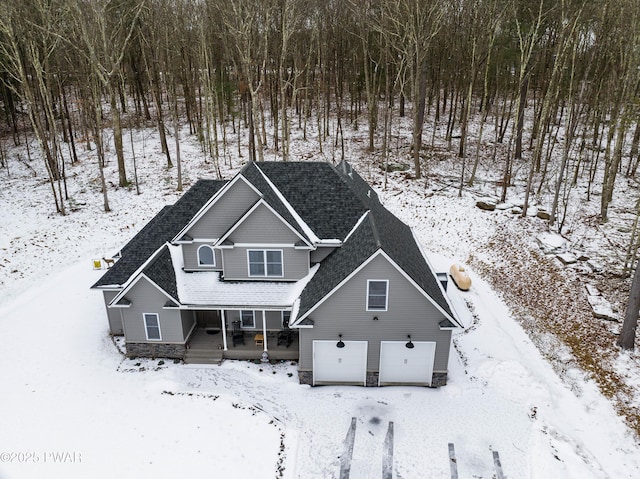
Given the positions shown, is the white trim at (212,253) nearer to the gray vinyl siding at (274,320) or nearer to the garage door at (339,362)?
the gray vinyl siding at (274,320)

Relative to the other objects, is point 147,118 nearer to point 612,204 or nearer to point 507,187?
point 507,187

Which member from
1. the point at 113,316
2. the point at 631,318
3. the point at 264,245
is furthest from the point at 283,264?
the point at 631,318

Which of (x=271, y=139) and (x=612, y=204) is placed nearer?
(x=612, y=204)

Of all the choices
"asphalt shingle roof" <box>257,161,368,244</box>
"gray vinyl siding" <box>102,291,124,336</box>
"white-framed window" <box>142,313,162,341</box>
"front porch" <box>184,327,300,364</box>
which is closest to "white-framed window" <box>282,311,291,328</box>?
"front porch" <box>184,327,300,364</box>

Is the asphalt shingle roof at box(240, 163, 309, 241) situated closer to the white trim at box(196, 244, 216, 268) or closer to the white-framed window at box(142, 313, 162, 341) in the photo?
the white trim at box(196, 244, 216, 268)

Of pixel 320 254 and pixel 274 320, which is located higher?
pixel 320 254

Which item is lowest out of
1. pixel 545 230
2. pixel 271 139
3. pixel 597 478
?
pixel 597 478

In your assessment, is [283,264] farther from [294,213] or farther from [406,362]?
[406,362]

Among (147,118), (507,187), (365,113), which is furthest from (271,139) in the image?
(507,187)
